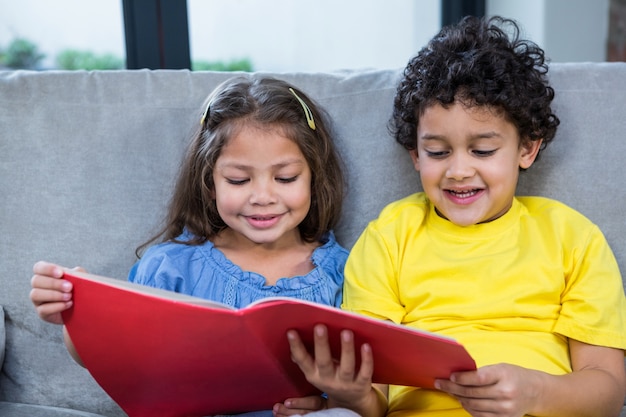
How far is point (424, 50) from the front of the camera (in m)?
1.51

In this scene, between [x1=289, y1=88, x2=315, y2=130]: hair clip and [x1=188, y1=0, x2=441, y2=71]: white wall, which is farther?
[x1=188, y1=0, x2=441, y2=71]: white wall

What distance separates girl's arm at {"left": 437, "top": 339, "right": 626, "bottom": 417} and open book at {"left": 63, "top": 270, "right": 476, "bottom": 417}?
5 centimetres

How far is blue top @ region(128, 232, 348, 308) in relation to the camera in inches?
57.3

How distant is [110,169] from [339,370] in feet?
2.34

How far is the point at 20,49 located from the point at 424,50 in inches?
79.0

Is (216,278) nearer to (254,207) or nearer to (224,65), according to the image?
(254,207)

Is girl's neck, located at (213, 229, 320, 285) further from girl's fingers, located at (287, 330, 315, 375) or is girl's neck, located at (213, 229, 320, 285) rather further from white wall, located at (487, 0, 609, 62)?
white wall, located at (487, 0, 609, 62)

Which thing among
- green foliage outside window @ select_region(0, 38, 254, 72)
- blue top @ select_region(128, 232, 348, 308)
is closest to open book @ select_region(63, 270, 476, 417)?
blue top @ select_region(128, 232, 348, 308)

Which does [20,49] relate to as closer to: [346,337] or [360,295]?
[360,295]

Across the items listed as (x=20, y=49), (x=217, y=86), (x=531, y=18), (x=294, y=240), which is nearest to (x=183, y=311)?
(x=294, y=240)

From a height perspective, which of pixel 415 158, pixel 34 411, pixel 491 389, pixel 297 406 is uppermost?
pixel 415 158

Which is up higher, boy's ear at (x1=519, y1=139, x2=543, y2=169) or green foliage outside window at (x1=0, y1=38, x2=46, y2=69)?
green foliage outside window at (x1=0, y1=38, x2=46, y2=69)

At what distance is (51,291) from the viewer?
1.14m

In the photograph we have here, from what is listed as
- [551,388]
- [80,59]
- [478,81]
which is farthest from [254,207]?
[80,59]
